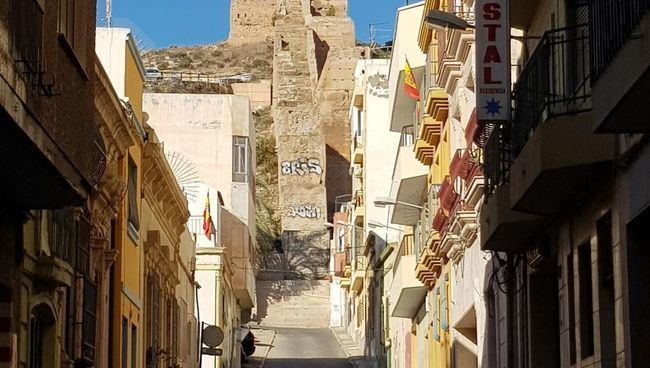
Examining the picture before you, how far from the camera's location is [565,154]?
16.8 m

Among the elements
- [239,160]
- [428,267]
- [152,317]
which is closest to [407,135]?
[428,267]

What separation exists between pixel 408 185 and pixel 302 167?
223 ft

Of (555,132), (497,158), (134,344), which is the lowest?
(134,344)

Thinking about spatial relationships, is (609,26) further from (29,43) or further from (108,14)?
(108,14)

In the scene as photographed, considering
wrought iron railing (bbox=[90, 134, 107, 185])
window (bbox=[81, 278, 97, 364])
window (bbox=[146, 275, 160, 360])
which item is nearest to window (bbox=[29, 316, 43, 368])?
wrought iron railing (bbox=[90, 134, 107, 185])

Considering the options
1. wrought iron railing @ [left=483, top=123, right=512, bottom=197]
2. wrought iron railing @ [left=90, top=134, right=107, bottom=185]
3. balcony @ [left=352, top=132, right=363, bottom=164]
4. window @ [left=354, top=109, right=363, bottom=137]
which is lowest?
wrought iron railing @ [left=483, top=123, right=512, bottom=197]

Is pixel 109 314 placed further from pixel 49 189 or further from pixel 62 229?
pixel 49 189

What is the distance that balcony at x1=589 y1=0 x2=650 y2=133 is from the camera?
1257cm

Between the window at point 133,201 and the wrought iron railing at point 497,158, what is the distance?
10101mm

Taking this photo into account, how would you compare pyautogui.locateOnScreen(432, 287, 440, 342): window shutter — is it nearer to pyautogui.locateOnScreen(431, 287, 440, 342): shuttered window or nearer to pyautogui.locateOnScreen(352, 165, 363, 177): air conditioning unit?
pyautogui.locateOnScreen(431, 287, 440, 342): shuttered window

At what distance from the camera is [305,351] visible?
69812 millimetres

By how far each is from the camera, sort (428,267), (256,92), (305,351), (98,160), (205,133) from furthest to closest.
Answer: (256,92) < (305,351) < (205,133) < (428,267) < (98,160)

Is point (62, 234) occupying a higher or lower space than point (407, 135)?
lower

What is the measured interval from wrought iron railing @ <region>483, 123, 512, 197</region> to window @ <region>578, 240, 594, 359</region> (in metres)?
1.90
